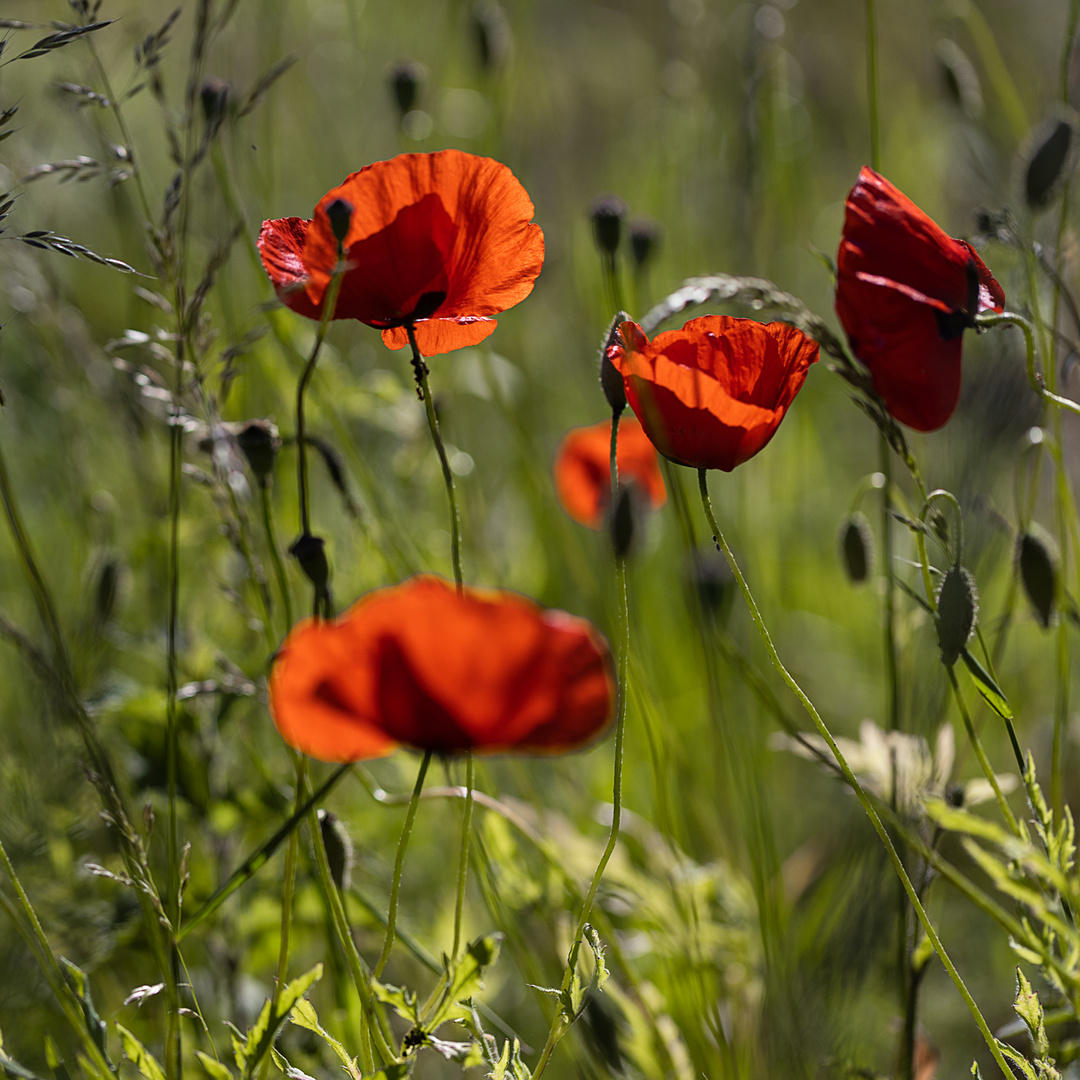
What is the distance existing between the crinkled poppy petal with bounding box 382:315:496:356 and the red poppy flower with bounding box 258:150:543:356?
0.05ft

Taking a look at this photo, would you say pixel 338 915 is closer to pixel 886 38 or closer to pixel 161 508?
pixel 161 508

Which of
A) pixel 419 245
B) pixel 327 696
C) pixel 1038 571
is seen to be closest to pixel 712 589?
pixel 1038 571

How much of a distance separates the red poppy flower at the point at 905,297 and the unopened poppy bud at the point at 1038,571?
0.20 metres

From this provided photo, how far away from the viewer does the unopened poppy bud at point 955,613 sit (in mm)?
683

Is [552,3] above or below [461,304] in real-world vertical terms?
above

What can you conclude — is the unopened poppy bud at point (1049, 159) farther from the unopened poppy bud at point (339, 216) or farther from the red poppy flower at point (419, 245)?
the unopened poppy bud at point (339, 216)

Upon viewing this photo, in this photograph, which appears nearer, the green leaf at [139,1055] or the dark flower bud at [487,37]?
the green leaf at [139,1055]

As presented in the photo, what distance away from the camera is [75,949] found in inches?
41.5

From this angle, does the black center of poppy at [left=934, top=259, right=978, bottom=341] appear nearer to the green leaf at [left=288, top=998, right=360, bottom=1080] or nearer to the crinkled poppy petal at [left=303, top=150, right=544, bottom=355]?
the crinkled poppy petal at [left=303, top=150, right=544, bottom=355]

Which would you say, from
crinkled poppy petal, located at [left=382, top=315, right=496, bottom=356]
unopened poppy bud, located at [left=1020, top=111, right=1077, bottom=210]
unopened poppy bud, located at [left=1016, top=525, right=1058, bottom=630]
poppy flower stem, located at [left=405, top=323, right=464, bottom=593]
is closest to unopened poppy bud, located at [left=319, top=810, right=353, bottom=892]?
poppy flower stem, located at [left=405, top=323, right=464, bottom=593]

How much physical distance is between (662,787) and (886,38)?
12.4 feet

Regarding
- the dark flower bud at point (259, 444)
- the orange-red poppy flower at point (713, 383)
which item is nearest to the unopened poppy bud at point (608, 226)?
the orange-red poppy flower at point (713, 383)

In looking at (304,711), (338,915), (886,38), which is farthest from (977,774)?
(886,38)

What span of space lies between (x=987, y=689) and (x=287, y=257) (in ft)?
1.80
